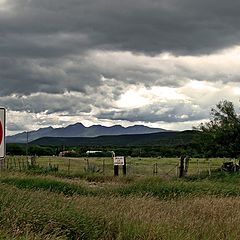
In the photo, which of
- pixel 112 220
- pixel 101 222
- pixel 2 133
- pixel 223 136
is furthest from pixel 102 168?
pixel 2 133

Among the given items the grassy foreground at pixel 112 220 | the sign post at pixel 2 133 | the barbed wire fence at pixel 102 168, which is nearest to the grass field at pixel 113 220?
the grassy foreground at pixel 112 220

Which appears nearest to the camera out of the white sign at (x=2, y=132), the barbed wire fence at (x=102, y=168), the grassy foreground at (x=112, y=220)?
the white sign at (x=2, y=132)

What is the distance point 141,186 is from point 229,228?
11573mm

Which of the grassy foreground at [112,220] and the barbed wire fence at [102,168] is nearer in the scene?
the grassy foreground at [112,220]

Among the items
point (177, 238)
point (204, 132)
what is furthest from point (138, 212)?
point (204, 132)

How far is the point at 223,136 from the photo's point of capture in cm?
4169

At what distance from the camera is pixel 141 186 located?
23.4 meters

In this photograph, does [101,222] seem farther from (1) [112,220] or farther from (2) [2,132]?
(2) [2,132]

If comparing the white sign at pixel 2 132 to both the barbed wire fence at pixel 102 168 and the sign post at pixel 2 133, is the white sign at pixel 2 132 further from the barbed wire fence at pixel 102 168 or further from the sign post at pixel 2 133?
the barbed wire fence at pixel 102 168

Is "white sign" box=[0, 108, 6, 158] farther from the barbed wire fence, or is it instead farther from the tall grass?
the barbed wire fence

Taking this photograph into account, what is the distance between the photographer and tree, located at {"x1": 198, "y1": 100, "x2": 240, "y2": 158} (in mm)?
41562

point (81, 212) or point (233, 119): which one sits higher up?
point (233, 119)

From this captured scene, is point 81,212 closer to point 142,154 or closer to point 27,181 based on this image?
point 27,181

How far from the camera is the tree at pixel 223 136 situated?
41562 millimetres
